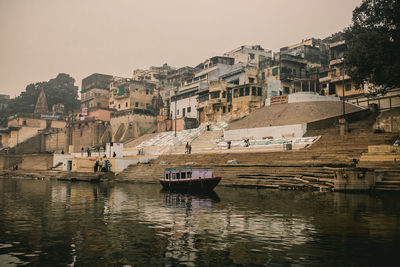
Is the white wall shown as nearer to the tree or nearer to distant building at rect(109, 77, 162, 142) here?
the tree

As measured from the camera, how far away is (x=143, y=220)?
492 inches

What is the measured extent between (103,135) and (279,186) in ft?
163

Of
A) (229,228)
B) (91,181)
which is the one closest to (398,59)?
(229,228)

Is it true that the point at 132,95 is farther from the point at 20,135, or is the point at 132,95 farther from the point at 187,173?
the point at 187,173

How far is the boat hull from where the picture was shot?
22250mm

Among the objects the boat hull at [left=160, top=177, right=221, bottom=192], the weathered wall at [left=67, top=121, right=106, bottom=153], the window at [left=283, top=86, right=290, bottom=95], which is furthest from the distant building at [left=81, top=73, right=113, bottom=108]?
the boat hull at [left=160, top=177, right=221, bottom=192]

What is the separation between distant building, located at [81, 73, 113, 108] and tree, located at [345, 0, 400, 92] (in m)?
63.1

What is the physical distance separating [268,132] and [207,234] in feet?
100.0

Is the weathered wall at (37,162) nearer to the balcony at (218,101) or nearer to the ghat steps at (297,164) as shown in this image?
the balcony at (218,101)

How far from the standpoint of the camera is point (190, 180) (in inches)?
905

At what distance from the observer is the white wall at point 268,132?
36281 mm

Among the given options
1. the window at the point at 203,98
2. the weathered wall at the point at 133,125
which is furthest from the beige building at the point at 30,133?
the window at the point at 203,98

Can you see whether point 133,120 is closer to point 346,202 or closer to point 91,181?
point 91,181

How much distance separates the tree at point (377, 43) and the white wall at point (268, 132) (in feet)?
26.3
